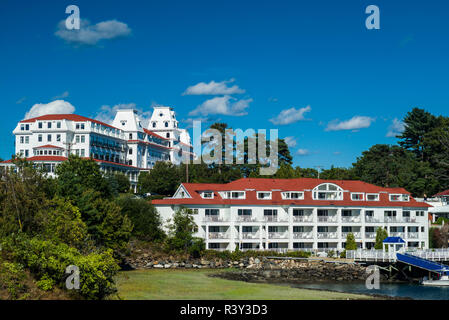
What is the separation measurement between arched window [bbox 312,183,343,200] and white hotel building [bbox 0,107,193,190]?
40.3 metres

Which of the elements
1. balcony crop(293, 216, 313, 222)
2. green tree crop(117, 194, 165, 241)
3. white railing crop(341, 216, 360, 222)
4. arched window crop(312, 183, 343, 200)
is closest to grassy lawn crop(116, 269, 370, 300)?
green tree crop(117, 194, 165, 241)

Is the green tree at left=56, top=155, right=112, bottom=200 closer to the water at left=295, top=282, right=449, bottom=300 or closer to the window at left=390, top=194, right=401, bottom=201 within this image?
the water at left=295, top=282, right=449, bottom=300

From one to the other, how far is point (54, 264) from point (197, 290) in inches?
434

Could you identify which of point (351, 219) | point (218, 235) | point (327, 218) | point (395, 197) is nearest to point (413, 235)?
point (395, 197)

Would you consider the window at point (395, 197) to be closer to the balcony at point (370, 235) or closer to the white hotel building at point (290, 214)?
the white hotel building at point (290, 214)

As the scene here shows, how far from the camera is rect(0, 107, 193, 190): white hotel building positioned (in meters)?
100

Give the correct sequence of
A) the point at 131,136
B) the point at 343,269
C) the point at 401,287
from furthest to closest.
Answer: the point at 131,136
the point at 343,269
the point at 401,287

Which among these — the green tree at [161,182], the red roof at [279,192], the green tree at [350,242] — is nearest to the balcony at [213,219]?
the red roof at [279,192]

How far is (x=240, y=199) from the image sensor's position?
6397 centimetres

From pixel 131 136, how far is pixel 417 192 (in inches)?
2458

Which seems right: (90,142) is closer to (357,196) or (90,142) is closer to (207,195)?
(207,195)

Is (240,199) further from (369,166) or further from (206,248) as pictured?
(369,166)

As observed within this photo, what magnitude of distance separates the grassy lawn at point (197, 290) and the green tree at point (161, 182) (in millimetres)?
45621
